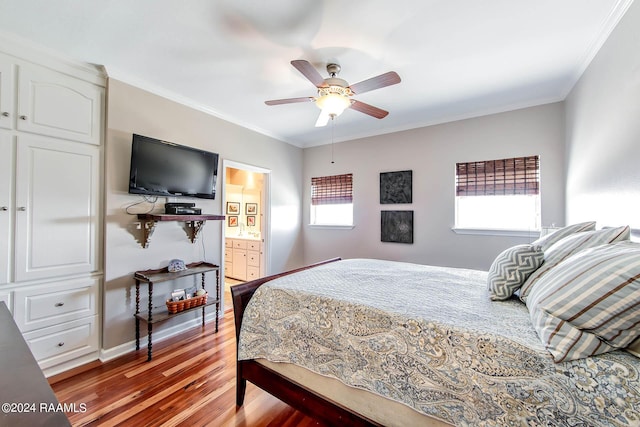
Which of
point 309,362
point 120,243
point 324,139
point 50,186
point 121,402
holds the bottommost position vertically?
point 121,402

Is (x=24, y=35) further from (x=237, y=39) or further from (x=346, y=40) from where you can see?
(x=346, y=40)

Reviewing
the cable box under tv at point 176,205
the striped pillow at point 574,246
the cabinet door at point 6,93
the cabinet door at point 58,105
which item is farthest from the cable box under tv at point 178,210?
the striped pillow at point 574,246

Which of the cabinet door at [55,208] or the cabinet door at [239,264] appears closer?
the cabinet door at [55,208]

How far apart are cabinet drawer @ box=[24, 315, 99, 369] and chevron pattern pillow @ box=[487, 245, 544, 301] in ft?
10.2

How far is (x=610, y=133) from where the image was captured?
178cm

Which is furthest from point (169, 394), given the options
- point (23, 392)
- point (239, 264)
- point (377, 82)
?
point (239, 264)

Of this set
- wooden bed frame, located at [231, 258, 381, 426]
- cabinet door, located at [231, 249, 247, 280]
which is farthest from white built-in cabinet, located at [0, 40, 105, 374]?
cabinet door, located at [231, 249, 247, 280]

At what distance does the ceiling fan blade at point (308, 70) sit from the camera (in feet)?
5.69

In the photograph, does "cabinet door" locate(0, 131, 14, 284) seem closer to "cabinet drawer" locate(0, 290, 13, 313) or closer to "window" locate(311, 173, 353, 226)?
"cabinet drawer" locate(0, 290, 13, 313)

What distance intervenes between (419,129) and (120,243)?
3584mm

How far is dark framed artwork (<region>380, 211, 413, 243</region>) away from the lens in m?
3.54

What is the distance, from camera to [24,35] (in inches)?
74.0

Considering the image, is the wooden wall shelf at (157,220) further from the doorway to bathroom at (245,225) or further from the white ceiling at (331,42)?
the white ceiling at (331,42)

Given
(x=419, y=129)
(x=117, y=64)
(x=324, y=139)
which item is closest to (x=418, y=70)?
(x=419, y=129)
